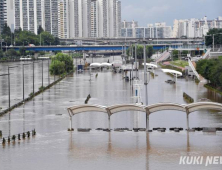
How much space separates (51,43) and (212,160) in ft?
306

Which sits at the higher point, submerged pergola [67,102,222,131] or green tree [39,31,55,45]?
green tree [39,31,55,45]

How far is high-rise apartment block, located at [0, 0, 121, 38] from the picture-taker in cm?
13300

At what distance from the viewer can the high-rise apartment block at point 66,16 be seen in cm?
13300

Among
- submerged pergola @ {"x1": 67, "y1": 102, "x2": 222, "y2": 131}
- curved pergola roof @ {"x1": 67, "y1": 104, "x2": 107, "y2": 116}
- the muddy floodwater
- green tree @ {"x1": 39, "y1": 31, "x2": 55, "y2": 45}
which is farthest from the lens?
green tree @ {"x1": 39, "y1": 31, "x2": 55, "y2": 45}

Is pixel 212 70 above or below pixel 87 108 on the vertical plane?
above

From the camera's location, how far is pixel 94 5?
156m

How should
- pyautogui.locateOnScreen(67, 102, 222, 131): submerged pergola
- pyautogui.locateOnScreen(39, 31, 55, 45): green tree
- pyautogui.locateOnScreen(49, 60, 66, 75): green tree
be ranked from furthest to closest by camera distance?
pyautogui.locateOnScreen(39, 31, 55, 45): green tree, pyautogui.locateOnScreen(49, 60, 66, 75): green tree, pyautogui.locateOnScreen(67, 102, 222, 131): submerged pergola

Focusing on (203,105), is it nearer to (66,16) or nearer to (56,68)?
(56,68)

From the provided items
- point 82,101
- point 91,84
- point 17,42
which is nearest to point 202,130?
point 82,101

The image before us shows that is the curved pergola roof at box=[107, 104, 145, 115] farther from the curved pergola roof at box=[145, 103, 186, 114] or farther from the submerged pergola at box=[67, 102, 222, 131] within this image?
the curved pergola roof at box=[145, 103, 186, 114]

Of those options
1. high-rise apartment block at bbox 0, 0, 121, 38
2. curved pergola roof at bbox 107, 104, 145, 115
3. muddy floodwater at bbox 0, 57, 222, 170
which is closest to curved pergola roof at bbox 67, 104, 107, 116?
curved pergola roof at bbox 107, 104, 145, 115

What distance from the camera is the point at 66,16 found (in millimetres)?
143625

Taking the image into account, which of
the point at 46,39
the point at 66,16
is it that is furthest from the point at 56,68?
the point at 66,16

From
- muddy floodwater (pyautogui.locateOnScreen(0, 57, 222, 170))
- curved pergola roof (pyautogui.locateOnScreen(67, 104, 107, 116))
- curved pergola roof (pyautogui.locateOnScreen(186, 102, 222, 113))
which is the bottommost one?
muddy floodwater (pyautogui.locateOnScreen(0, 57, 222, 170))
